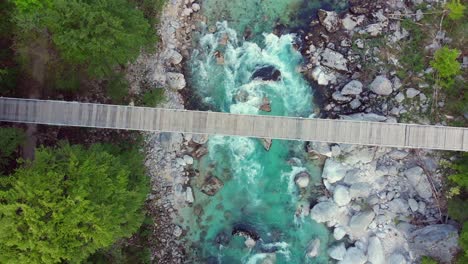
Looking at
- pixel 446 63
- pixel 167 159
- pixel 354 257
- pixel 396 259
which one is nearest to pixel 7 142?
pixel 167 159

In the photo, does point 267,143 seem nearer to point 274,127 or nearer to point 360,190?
point 274,127

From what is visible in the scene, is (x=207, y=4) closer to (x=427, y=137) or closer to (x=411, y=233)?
(x=427, y=137)

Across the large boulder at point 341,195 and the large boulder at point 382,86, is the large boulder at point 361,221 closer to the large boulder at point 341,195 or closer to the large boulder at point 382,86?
the large boulder at point 341,195

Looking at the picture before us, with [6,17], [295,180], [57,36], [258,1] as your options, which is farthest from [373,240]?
[6,17]

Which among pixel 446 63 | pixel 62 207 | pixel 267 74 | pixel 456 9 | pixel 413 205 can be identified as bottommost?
pixel 413 205

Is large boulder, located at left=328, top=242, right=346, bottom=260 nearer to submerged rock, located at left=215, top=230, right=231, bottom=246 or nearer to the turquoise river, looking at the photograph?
the turquoise river

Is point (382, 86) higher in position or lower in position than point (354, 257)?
higher

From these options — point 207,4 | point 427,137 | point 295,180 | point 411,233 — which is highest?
point 207,4
